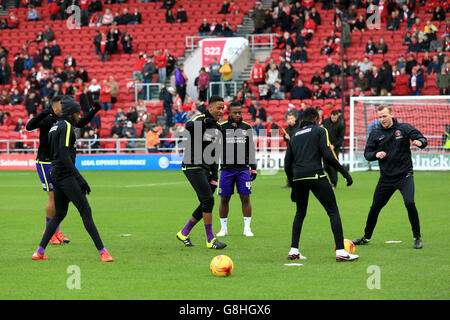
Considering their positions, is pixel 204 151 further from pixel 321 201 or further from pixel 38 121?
pixel 38 121

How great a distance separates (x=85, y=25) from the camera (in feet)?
139

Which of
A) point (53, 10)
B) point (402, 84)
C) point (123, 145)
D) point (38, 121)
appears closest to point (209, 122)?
point (38, 121)

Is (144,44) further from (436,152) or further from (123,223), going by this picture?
(123,223)

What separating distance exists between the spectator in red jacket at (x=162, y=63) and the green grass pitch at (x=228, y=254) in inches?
722

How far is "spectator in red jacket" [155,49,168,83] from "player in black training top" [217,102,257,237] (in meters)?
24.3

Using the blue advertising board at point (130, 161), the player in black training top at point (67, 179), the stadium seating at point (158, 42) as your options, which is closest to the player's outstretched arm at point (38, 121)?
the player in black training top at point (67, 179)

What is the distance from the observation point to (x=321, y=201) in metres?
9.73

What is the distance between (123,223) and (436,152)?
656 inches

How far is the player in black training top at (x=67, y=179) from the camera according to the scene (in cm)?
975

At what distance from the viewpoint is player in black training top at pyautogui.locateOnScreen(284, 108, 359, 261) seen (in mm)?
9578

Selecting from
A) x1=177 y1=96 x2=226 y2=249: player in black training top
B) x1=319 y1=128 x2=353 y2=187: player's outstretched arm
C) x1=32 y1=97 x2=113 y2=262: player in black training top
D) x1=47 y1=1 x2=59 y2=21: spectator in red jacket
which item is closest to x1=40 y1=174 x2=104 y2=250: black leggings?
x1=32 y1=97 x2=113 y2=262: player in black training top

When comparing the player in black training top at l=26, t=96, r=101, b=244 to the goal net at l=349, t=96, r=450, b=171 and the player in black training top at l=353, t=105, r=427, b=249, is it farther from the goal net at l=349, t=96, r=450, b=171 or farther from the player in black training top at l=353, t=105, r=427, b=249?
the goal net at l=349, t=96, r=450, b=171

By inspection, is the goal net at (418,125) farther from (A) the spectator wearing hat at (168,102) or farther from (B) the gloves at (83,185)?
(B) the gloves at (83,185)

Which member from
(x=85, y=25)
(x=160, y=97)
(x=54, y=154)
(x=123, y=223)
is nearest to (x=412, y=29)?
(x=160, y=97)
